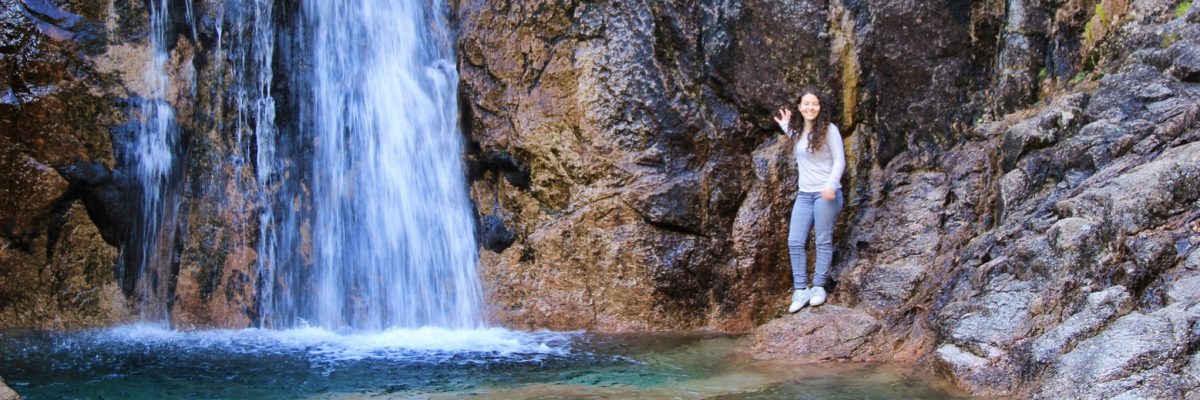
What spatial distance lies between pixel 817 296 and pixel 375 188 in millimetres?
3622

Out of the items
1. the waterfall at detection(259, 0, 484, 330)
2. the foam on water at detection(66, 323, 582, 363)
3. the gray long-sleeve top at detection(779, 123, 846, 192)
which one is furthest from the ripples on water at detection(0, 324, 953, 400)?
the gray long-sleeve top at detection(779, 123, 846, 192)

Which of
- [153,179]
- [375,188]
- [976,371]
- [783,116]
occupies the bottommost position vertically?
[976,371]

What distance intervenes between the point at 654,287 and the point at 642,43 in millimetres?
1808

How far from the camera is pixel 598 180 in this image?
7.22 meters

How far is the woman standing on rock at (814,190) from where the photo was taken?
21.5 feet

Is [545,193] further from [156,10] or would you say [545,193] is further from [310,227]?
[156,10]

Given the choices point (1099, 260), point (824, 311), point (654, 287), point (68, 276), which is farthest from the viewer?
point (68, 276)

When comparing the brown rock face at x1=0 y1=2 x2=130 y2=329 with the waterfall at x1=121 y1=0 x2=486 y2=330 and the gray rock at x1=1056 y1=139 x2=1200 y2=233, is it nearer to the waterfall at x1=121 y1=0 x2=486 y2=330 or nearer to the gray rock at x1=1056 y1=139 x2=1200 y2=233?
the waterfall at x1=121 y1=0 x2=486 y2=330

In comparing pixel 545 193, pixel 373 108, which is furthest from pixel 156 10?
pixel 545 193

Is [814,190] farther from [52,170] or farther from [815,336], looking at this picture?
[52,170]

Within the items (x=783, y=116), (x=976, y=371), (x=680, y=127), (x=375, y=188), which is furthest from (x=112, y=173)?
(x=976, y=371)

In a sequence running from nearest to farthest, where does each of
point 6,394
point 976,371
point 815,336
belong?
point 6,394
point 976,371
point 815,336

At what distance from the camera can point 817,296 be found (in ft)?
22.0

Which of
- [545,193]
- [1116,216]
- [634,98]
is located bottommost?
[1116,216]
